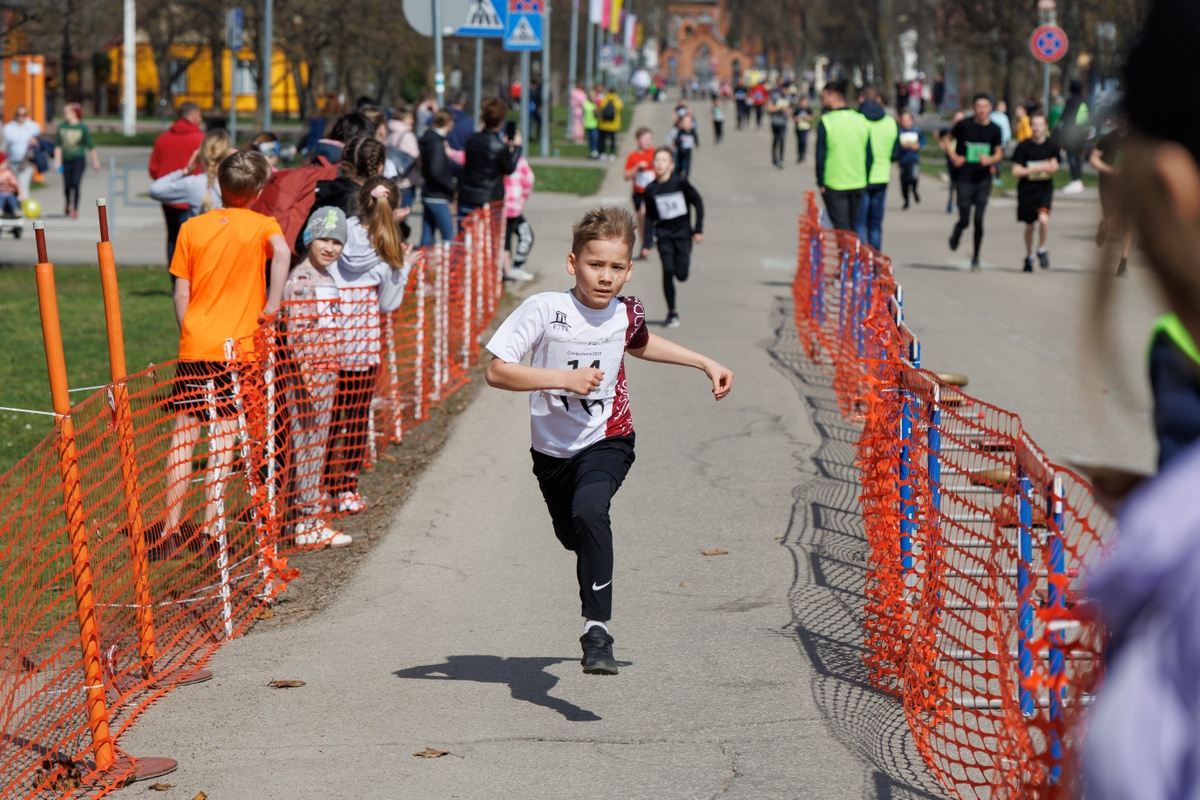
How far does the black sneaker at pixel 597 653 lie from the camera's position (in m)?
4.93

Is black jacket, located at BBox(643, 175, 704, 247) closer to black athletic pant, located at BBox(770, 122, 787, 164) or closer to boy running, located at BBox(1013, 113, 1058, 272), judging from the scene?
boy running, located at BBox(1013, 113, 1058, 272)

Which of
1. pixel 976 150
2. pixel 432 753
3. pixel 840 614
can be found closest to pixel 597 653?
pixel 432 753

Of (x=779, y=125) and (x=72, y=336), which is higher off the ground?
(x=779, y=125)

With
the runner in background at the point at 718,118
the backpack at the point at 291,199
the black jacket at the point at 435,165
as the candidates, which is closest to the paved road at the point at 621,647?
the backpack at the point at 291,199

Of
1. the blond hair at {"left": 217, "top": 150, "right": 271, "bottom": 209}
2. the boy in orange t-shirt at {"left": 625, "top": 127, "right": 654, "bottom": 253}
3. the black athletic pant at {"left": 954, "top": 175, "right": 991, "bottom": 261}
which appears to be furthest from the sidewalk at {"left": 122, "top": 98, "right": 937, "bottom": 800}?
the boy in orange t-shirt at {"left": 625, "top": 127, "right": 654, "bottom": 253}

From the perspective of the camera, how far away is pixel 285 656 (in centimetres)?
580

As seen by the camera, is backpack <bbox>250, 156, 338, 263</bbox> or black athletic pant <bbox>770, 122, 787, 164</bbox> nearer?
backpack <bbox>250, 156, 338, 263</bbox>

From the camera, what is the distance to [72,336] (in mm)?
13367

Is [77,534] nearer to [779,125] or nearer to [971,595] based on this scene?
[971,595]

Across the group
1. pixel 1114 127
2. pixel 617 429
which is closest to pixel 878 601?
pixel 617 429

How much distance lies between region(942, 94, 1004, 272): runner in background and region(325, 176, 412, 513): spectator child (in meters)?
11.5

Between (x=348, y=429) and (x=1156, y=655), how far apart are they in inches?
301

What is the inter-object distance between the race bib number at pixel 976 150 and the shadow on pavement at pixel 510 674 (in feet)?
45.6

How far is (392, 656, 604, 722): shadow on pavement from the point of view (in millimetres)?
5301
